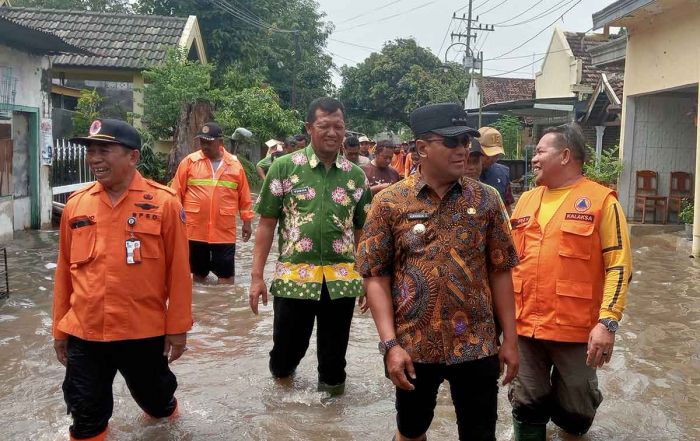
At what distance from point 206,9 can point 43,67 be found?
15.3 m

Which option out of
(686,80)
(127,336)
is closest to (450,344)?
(127,336)

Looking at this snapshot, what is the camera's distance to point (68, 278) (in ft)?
12.2

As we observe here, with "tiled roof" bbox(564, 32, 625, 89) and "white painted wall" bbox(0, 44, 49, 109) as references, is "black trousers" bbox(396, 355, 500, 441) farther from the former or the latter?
"tiled roof" bbox(564, 32, 625, 89)

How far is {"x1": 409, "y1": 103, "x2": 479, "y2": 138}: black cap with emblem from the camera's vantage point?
9.82ft

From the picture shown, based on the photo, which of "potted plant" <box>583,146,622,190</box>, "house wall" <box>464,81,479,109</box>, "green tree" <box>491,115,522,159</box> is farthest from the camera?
"house wall" <box>464,81,479,109</box>

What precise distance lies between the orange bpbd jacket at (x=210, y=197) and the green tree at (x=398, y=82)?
1371 inches

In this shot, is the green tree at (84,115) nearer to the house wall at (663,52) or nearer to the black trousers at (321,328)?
the house wall at (663,52)

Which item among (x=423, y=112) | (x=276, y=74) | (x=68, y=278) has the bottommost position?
(x=68, y=278)

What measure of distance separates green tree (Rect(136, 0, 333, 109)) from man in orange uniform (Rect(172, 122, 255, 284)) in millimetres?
18446

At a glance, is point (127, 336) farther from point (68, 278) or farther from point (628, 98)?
point (628, 98)

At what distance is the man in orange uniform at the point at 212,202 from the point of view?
297 inches

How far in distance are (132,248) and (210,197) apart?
13.2 ft

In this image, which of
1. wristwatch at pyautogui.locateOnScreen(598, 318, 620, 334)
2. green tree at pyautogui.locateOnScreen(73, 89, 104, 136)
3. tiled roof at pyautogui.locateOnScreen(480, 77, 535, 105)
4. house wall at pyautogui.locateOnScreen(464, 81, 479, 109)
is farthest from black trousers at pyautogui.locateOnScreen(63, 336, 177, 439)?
house wall at pyautogui.locateOnScreen(464, 81, 479, 109)

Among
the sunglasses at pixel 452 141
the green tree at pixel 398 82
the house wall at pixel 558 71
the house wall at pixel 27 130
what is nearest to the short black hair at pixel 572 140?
the sunglasses at pixel 452 141
